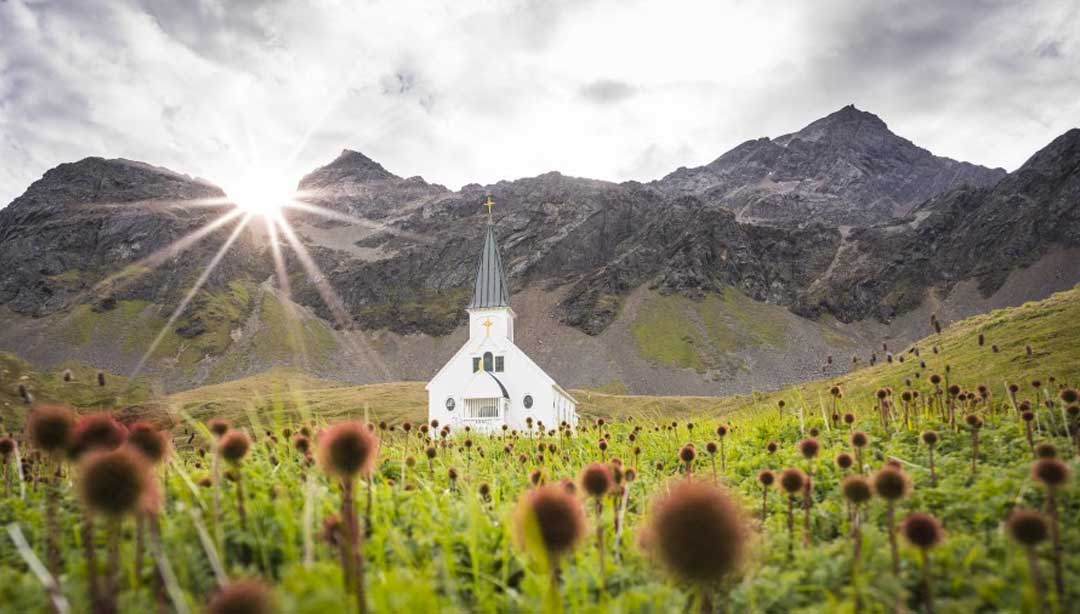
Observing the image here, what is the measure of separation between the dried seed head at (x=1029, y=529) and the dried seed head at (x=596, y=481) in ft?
6.11

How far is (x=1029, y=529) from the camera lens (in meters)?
2.44

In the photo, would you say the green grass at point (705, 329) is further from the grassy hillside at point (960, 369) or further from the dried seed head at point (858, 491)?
the dried seed head at point (858, 491)

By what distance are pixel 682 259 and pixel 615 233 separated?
3107cm

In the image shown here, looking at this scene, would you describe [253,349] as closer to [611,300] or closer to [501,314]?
[611,300]

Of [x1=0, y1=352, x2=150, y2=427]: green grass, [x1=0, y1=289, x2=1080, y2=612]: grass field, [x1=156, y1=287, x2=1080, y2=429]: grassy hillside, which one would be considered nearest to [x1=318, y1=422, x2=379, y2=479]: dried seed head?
[x1=0, y1=289, x2=1080, y2=612]: grass field

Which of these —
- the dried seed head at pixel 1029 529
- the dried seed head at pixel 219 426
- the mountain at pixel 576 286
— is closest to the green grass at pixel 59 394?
the dried seed head at pixel 219 426

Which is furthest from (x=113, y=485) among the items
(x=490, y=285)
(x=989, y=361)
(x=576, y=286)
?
(x=576, y=286)

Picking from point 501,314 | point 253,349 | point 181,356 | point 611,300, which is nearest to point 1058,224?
point 611,300

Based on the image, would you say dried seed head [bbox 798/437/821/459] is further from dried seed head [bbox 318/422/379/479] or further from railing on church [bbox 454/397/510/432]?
railing on church [bbox 454/397/510/432]

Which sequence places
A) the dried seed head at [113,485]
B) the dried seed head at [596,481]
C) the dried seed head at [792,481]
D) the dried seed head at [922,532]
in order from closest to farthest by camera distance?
the dried seed head at [113,485] < the dried seed head at [922,532] < the dried seed head at [596,481] < the dried seed head at [792,481]

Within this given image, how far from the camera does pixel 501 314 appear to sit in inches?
1969

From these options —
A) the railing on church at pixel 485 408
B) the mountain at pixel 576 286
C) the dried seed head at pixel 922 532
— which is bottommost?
the dried seed head at pixel 922 532

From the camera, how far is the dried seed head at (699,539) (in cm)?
216

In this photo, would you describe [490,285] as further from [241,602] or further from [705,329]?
[705,329]
